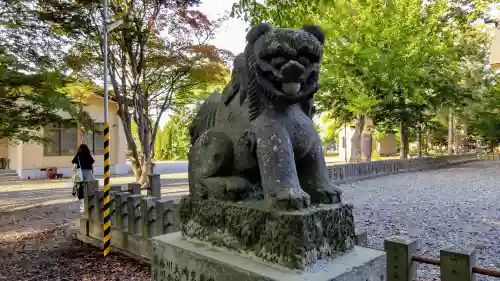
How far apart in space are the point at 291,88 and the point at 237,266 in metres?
0.86

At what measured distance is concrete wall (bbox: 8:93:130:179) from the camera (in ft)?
51.5

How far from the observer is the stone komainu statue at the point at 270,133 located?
1.67 m

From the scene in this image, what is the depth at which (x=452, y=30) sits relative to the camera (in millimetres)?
16531

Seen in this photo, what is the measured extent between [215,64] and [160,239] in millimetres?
8690

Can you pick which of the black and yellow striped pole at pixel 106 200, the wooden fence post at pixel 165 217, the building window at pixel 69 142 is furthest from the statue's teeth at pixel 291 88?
the building window at pixel 69 142

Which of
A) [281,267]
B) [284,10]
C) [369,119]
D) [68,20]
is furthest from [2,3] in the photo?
[369,119]

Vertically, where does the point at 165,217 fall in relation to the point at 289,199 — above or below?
below

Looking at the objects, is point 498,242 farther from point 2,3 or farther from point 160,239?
point 2,3

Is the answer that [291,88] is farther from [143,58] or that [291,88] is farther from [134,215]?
[143,58]

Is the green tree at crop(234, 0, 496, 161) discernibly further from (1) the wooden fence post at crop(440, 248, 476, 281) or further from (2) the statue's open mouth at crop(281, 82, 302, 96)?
(2) the statue's open mouth at crop(281, 82, 302, 96)

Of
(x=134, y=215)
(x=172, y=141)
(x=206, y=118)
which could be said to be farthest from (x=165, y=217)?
(x=172, y=141)

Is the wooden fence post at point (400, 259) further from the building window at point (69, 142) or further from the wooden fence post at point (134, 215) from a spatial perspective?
the building window at point (69, 142)

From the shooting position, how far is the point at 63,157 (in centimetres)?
1659

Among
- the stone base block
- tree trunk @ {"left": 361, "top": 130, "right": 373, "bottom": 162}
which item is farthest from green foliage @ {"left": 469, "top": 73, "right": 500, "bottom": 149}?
the stone base block
